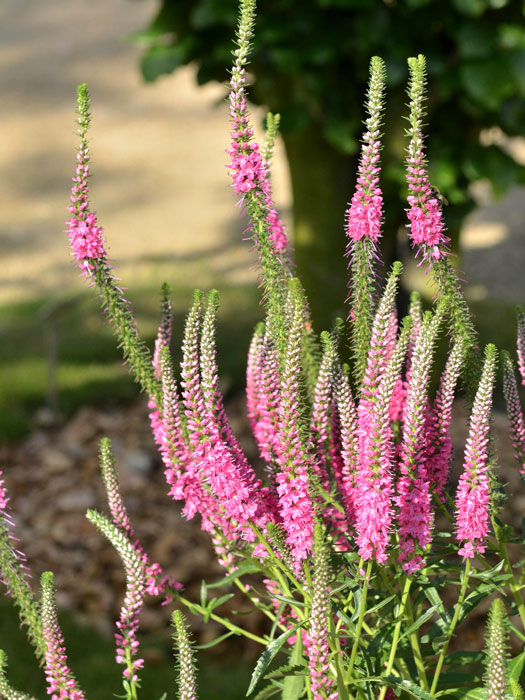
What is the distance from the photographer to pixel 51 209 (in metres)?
14.3

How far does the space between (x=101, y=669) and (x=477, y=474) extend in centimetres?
311

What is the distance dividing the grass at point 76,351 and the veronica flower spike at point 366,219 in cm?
515

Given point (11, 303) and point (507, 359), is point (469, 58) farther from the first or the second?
point (11, 303)

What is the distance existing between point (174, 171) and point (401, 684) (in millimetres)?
14855

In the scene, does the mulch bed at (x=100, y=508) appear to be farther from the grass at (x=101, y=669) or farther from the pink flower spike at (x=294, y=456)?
the pink flower spike at (x=294, y=456)

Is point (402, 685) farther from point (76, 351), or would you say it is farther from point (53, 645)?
point (76, 351)

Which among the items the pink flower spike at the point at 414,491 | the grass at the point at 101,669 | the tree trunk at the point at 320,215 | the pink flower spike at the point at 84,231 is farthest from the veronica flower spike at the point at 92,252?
the tree trunk at the point at 320,215

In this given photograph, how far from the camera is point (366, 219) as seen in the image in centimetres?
168

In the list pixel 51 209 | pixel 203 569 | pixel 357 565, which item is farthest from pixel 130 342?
pixel 51 209

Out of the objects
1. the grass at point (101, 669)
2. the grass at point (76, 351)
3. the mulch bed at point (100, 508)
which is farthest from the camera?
the grass at point (76, 351)

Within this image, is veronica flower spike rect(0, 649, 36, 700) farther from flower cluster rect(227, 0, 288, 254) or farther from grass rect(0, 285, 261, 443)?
grass rect(0, 285, 261, 443)

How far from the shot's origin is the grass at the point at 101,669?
413cm

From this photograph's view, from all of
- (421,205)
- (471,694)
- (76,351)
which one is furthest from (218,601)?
(76,351)

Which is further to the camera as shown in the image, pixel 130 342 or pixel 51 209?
Answer: pixel 51 209
